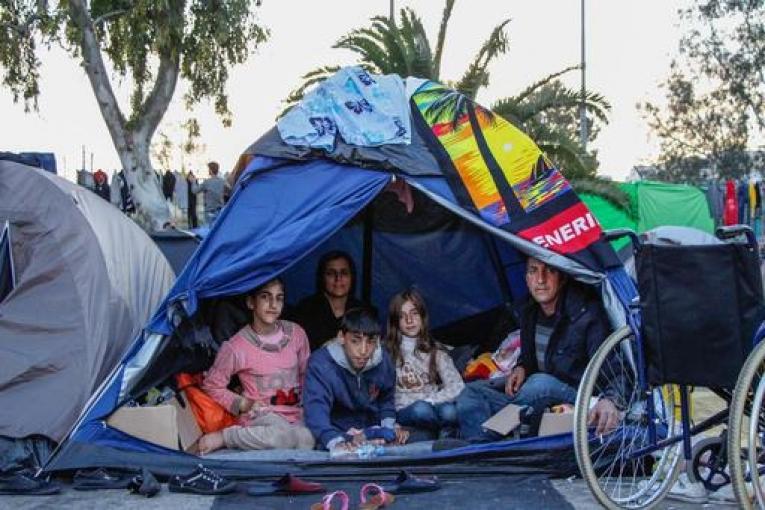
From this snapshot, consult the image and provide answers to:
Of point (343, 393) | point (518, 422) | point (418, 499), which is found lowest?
point (418, 499)

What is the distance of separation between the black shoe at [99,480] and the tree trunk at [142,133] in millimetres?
12131

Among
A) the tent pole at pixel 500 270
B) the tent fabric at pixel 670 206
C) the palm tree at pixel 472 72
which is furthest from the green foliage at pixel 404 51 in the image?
the tent pole at pixel 500 270

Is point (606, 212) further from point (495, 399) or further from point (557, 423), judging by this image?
point (557, 423)

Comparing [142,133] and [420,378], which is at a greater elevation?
[142,133]

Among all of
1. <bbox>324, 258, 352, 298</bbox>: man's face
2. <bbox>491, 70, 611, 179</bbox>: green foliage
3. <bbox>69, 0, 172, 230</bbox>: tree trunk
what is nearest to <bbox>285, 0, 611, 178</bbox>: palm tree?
<bbox>491, 70, 611, 179</bbox>: green foliage

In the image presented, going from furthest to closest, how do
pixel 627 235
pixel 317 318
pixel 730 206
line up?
pixel 730 206 → pixel 317 318 → pixel 627 235

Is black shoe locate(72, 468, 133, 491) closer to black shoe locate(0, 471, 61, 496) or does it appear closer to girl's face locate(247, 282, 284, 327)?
black shoe locate(0, 471, 61, 496)

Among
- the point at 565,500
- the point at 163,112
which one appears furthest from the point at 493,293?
the point at 163,112

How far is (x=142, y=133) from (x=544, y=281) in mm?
12771

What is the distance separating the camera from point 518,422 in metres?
5.96

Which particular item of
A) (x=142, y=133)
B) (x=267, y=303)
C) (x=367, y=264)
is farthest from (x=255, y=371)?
(x=142, y=133)

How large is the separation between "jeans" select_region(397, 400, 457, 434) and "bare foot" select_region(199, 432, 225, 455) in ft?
3.59

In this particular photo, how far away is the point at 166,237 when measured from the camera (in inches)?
362

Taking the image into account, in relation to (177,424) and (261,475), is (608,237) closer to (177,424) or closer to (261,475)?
(261,475)
